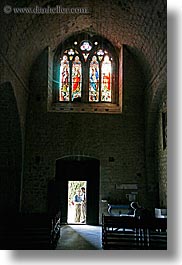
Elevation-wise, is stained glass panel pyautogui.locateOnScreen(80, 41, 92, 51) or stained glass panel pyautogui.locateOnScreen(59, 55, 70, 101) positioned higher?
stained glass panel pyautogui.locateOnScreen(80, 41, 92, 51)

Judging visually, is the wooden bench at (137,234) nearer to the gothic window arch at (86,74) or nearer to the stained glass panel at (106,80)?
the gothic window arch at (86,74)

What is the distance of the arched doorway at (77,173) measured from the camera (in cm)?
926

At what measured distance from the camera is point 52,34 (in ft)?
32.4

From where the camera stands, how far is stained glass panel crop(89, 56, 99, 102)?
11.7 meters

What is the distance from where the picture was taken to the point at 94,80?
11.8m

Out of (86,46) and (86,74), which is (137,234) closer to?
(86,74)

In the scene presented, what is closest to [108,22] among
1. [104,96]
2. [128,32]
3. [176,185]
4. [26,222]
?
[128,32]

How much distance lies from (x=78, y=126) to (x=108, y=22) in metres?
3.56

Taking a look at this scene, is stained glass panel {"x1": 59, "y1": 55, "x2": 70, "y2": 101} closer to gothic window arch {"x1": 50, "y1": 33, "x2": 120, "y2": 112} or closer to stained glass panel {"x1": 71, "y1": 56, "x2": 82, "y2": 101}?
gothic window arch {"x1": 50, "y1": 33, "x2": 120, "y2": 112}

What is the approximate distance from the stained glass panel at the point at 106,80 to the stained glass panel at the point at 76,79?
773mm

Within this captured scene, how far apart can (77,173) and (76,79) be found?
4.00 meters

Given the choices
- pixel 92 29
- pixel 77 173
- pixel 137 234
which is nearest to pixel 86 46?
pixel 92 29

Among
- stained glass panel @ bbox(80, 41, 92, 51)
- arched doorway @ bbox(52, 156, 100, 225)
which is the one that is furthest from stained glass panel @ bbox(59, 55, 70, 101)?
arched doorway @ bbox(52, 156, 100, 225)

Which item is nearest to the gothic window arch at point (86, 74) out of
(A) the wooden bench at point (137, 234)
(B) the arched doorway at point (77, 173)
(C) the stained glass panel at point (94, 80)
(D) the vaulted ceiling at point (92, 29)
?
(C) the stained glass panel at point (94, 80)
